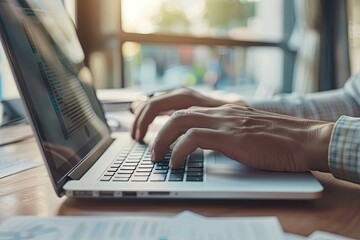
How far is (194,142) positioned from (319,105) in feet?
2.13

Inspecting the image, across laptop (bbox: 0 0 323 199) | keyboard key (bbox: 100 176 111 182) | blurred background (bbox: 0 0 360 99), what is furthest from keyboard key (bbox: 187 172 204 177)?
blurred background (bbox: 0 0 360 99)

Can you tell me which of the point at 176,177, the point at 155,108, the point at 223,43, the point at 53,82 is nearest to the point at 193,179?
the point at 176,177

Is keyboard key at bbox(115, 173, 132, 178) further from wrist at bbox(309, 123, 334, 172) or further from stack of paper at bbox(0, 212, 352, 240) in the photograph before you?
wrist at bbox(309, 123, 334, 172)

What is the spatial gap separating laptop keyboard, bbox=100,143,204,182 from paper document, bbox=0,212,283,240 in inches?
4.1

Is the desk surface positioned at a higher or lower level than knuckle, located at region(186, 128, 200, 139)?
lower

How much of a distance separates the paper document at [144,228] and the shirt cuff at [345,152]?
0.64ft

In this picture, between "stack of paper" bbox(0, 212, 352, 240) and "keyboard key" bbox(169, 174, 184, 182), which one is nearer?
"stack of paper" bbox(0, 212, 352, 240)

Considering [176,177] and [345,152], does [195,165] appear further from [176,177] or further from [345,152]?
[345,152]

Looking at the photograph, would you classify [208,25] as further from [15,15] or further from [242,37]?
[15,15]

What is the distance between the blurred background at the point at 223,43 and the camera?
6.56 feet

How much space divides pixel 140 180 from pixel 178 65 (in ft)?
6.43

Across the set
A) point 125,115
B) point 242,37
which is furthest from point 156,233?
point 242,37

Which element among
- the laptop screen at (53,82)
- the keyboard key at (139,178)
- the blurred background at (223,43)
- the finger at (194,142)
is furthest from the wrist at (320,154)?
the blurred background at (223,43)

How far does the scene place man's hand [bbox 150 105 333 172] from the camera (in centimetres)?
64
